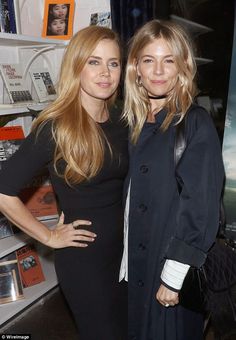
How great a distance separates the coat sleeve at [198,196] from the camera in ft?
4.01

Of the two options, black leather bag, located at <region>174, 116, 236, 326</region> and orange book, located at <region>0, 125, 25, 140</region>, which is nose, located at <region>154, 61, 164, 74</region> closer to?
black leather bag, located at <region>174, 116, 236, 326</region>

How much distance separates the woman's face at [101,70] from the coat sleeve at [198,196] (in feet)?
1.33

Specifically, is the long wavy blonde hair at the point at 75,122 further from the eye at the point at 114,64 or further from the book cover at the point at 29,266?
the book cover at the point at 29,266

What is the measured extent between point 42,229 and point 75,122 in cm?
47

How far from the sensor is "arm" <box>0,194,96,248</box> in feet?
4.80

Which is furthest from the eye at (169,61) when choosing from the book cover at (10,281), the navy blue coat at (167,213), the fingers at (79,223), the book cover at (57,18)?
the book cover at (10,281)

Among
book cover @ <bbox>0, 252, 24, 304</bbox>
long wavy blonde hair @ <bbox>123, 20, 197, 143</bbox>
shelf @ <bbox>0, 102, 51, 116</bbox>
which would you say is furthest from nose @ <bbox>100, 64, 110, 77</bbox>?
book cover @ <bbox>0, 252, 24, 304</bbox>

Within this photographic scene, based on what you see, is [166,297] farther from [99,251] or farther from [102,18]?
[102,18]

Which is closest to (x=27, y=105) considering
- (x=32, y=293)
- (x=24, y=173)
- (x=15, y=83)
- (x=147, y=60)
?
(x=15, y=83)

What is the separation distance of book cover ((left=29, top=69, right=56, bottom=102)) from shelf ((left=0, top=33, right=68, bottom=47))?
184 mm

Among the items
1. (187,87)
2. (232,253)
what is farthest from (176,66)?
(232,253)

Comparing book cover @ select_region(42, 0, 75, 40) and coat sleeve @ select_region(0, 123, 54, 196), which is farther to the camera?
book cover @ select_region(42, 0, 75, 40)

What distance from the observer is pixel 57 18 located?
2.46 meters

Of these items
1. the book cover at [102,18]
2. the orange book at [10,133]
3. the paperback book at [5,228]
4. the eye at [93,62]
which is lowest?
the paperback book at [5,228]
